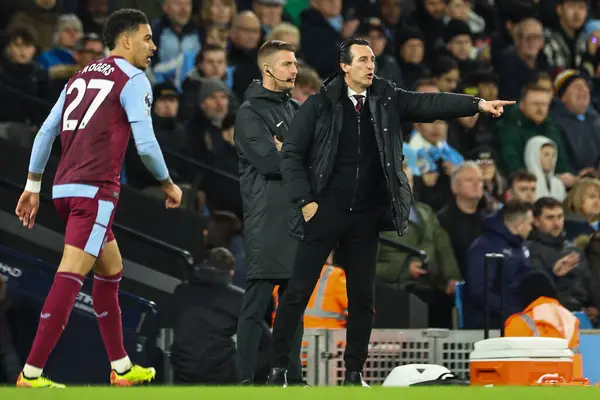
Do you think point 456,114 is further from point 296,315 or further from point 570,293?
point 570,293

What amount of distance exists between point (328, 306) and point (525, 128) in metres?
6.13

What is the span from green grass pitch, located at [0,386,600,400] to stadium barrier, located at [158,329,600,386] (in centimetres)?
324

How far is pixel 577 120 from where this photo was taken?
56.3 feet

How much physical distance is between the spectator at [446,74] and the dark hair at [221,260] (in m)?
6.19

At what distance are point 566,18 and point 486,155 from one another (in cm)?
444

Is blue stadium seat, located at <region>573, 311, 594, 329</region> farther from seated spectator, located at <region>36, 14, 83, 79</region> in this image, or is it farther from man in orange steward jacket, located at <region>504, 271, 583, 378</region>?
seated spectator, located at <region>36, 14, 83, 79</region>

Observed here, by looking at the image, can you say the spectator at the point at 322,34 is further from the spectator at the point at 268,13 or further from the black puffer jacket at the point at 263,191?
the black puffer jacket at the point at 263,191

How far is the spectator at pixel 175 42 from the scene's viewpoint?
15891mm

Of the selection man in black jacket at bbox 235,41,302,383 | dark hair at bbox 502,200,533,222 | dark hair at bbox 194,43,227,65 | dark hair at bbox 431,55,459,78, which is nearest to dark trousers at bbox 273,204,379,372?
man in black jacket at bbox 235,41,302,383

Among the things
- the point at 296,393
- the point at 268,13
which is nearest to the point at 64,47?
the point at 268,13

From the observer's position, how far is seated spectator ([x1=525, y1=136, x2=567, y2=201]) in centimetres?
1553

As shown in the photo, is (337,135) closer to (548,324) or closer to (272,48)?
(272,48)

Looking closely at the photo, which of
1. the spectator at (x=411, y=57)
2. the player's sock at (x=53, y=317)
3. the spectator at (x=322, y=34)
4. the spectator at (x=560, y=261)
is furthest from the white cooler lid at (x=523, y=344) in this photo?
the spectator at (x=411, y=57)

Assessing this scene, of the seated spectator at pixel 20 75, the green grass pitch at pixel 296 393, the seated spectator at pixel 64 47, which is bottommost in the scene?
the green grass pitch at pixel 296 393
